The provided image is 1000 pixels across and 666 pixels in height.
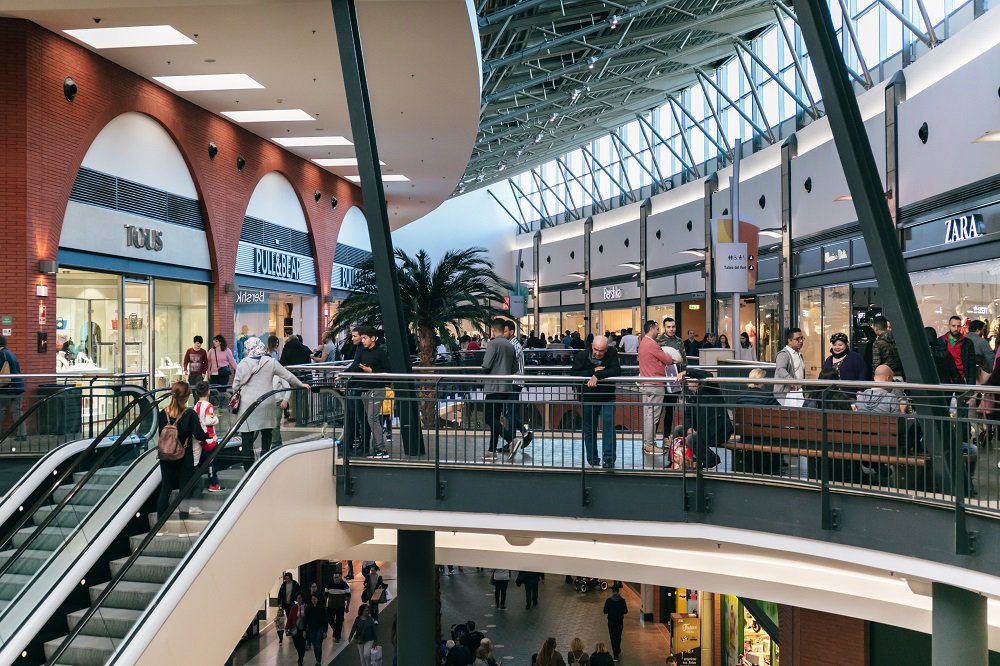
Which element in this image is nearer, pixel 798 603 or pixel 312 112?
pixel 798 603

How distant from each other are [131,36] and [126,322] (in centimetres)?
579

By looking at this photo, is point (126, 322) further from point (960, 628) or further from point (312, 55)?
point (960, 628)

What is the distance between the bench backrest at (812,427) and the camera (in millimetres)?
8703

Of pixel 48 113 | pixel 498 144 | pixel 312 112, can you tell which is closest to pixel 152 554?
pixel 48 113

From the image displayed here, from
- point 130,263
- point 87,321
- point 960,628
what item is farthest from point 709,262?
point 960,628

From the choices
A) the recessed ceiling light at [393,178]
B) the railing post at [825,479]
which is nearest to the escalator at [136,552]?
the railing post at [825,479]

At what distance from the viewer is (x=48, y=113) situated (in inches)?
622

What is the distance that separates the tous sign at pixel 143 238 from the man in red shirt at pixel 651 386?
11022mm

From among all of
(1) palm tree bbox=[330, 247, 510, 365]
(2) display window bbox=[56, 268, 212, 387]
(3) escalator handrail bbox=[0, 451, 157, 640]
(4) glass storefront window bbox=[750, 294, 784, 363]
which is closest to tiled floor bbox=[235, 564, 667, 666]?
(1) palm tree bbox=[330, 247, 510, 365]

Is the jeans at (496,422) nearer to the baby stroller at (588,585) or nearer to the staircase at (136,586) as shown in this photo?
the staircase at (136,586)

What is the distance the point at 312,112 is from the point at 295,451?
12.7m

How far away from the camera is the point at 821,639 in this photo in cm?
1383

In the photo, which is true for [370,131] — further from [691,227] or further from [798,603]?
[691,227]

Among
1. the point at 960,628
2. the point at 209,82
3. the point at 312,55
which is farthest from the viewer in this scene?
the point at 209,82
